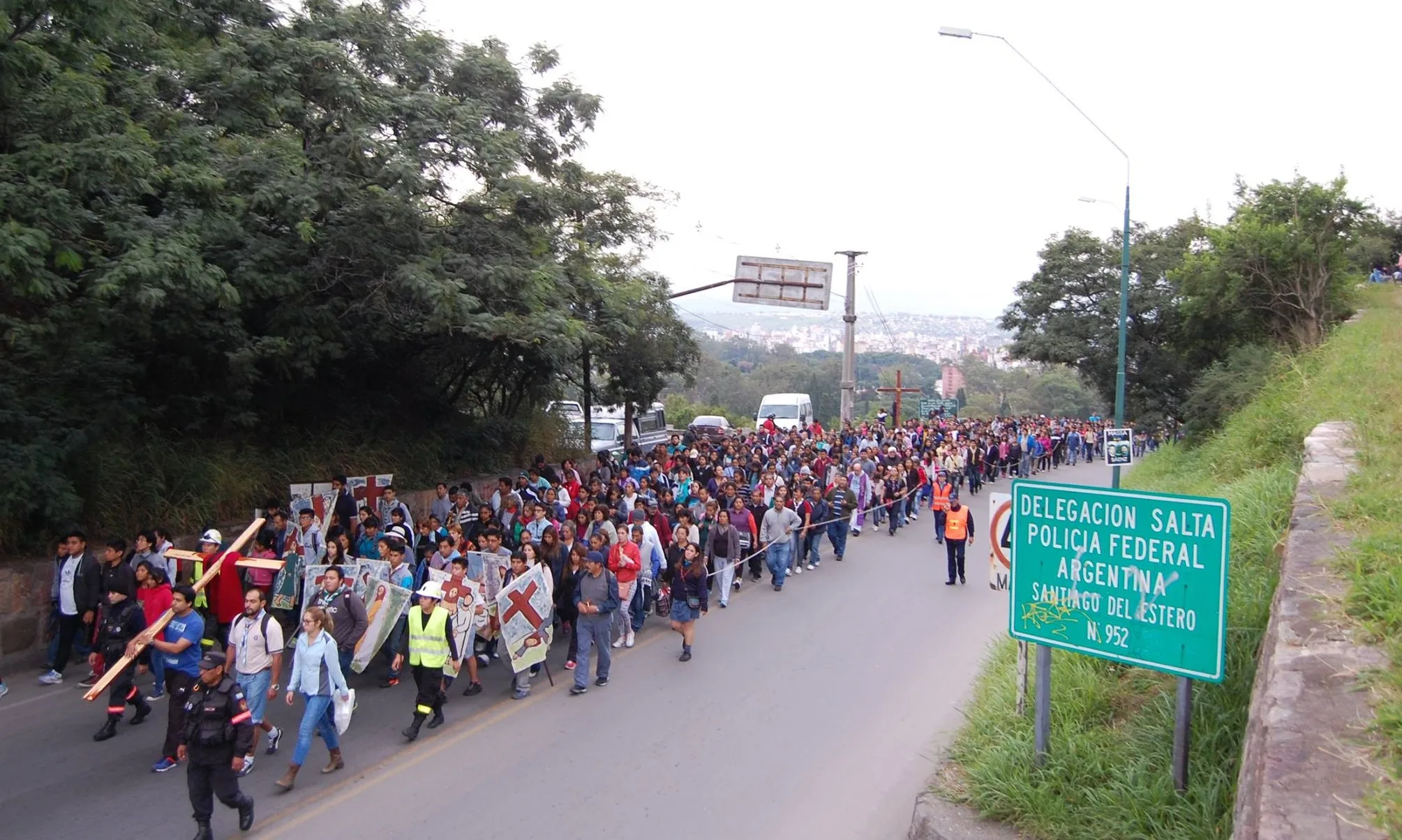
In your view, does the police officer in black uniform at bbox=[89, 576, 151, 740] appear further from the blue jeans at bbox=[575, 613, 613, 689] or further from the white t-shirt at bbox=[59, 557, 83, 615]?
the blue jeans at bbox=[575, 613, 613, 689]

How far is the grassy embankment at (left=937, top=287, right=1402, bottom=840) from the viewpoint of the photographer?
4.57 metres

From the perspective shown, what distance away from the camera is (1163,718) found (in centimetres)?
537

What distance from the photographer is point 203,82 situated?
12836 millimetres

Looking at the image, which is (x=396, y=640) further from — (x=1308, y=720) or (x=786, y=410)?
(x=786, y=410)

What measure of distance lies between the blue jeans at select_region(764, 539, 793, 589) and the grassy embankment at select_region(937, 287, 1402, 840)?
5638 mm

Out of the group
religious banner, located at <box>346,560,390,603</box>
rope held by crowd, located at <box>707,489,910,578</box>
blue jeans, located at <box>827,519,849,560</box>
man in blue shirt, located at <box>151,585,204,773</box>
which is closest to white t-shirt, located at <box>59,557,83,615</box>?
man in blue shirt, located at <box>151,585,204,773</box>

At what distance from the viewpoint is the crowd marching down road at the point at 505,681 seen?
6.70m

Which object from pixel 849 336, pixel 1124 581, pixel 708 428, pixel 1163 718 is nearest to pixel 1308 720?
pixel 1124 581

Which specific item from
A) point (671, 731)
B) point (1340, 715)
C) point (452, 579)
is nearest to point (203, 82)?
point (452, 579)

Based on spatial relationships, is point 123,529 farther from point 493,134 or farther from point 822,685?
point 822,685

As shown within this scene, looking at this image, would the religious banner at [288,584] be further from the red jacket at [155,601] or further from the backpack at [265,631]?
the backpack at [265,631]

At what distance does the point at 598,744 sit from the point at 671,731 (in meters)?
0.68

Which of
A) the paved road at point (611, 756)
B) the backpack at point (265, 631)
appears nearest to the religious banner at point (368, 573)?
the paved road at point (611, 756)

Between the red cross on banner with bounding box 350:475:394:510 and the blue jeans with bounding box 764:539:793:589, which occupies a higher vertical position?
the red cross on banner with bounding box 350:475:394:510
